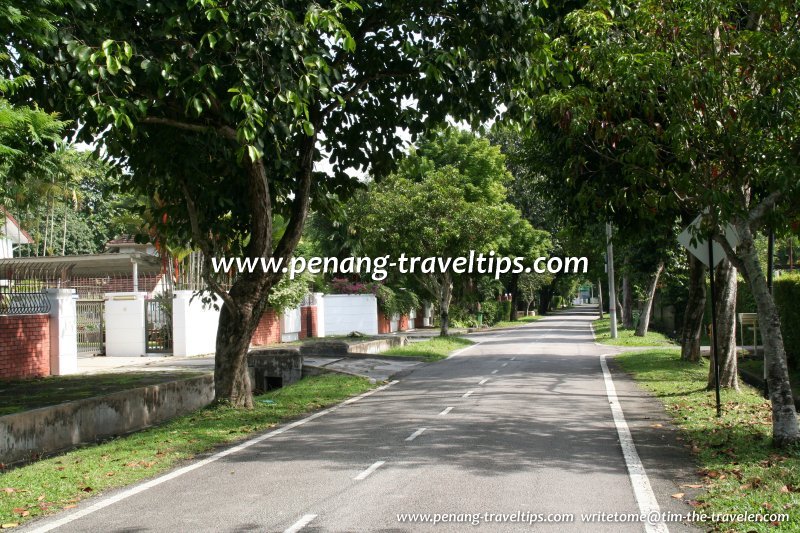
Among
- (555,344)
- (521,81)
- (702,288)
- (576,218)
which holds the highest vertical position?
(521,81)

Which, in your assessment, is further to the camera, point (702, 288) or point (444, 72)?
point (702, 288)

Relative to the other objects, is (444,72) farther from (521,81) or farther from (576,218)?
(576,218)

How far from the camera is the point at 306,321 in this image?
1387 inches

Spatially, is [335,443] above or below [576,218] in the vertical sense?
below

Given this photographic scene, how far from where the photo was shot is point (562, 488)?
7.72 m

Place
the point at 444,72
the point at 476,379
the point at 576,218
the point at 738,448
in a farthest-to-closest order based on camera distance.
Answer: the point at 476,379
the point at 576,218
the point at 444,72
the point at 738,448

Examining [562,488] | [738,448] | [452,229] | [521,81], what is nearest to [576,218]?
[521,81]

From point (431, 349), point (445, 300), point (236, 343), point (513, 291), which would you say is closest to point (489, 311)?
point (513, 291)

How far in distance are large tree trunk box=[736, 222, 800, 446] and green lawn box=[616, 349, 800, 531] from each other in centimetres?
38

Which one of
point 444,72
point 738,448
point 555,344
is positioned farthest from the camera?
point 555,344

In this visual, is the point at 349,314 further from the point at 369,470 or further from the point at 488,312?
the point at 369,470

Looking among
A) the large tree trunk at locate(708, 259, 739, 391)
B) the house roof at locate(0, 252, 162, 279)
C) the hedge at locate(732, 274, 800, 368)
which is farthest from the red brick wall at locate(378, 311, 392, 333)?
the large tree trunk at locate(708, 259, 739, 391)

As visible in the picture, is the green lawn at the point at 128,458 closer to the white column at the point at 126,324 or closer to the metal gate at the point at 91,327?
the white column at the point at 126,324

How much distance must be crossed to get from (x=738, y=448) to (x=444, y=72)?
6583 mm
